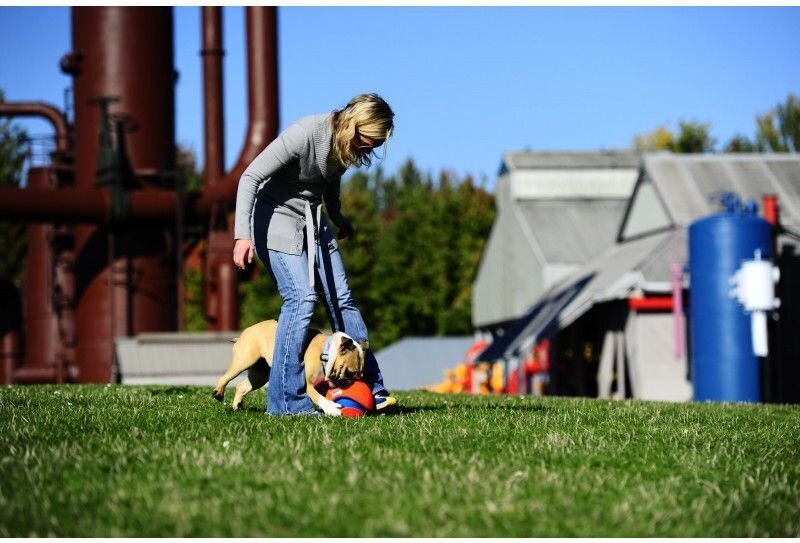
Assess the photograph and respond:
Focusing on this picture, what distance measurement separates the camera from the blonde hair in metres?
6.96

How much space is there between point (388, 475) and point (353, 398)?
8.29 ft

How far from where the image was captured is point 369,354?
7.84 metres

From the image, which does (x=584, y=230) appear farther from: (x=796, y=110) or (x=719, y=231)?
(x=796, y=110)

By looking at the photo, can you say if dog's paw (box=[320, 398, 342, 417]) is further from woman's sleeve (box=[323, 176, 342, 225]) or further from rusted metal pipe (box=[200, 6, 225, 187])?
rusted metal pipe (box=[200, 6, 225, 187])

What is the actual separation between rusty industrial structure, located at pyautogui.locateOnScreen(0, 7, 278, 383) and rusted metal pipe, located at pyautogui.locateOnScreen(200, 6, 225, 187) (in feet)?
0.09

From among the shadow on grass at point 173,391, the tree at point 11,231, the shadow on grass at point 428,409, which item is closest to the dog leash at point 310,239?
the shadow on grass at point 428,409

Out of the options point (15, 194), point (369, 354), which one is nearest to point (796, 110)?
point (15, 194)

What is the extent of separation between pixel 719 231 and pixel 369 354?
13374mm

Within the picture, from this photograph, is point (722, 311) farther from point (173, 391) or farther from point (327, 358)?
point (327, 358)

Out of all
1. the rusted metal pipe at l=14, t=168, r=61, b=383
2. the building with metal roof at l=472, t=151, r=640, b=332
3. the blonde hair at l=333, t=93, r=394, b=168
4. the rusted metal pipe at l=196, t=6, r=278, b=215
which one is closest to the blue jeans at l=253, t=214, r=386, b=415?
the blonde hair at l=333, t=93, r=394, b=168

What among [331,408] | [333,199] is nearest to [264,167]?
[333,199]

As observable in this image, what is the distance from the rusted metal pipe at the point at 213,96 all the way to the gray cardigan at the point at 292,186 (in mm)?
21917

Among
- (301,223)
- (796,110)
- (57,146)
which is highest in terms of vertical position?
(796,110)

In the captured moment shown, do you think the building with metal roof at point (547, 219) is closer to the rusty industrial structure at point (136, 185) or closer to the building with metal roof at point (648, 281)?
the building with metal roof at point (648, 281)
